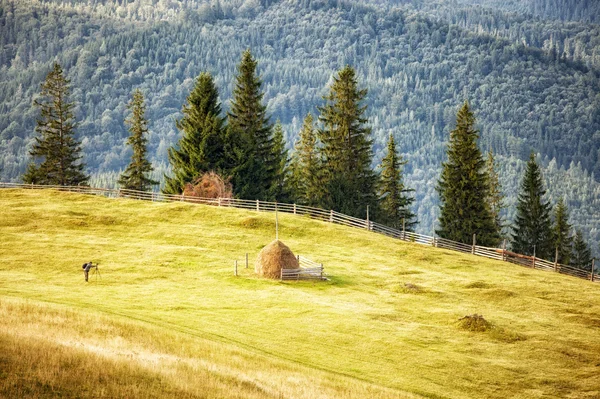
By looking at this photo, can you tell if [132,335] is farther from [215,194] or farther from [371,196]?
[371,196]

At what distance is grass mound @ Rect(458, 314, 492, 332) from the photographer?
45.7 meters

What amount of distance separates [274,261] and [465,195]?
111ft

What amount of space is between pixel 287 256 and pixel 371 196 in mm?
33812

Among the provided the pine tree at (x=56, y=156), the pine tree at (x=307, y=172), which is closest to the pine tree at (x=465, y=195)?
the pine tree at (x=307, y=172)

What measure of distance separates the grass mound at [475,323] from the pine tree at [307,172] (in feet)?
142

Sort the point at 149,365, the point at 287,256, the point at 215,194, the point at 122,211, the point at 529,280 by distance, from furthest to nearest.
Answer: the point at 215,194, the point at 122,211, the point at 529,280, the point at 287,256, the point at 149,365

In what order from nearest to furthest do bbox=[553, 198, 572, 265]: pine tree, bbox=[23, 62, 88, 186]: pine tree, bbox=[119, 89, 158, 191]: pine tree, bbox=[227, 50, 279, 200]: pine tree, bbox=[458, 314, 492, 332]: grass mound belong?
bbox=[458, 314, 492, 332]: grass mound < bbox=[227, 50, 279, 200]: pine tree < bbox=[119, 89, 158, 191]: pine tree < bbox=[23, 62, 88, 186]: pine tree < bbox=[553, 198, 572, 265]: pine tree

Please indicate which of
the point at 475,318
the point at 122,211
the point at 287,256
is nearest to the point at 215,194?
the point at 122,211

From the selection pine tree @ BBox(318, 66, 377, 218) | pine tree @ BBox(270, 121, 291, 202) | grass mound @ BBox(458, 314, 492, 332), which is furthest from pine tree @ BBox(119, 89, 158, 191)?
grass mound @ BBox(458, 314, 492, 332)

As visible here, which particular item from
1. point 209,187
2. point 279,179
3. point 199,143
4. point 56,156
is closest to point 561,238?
point 279,179

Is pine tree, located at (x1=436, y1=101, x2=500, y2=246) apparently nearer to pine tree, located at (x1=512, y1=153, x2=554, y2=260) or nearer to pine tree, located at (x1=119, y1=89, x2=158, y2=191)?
pine tree, located at (x1=512, y1=153, x2=554, y2=260)

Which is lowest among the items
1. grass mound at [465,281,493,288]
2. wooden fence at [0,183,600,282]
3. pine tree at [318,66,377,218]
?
grass mound at [465,281,493,288]

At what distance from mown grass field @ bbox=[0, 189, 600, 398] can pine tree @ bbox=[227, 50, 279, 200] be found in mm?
13561

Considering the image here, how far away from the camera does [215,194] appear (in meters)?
83.4
